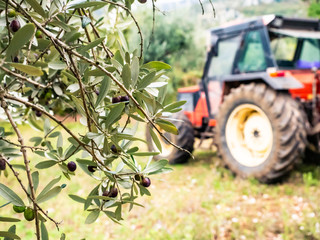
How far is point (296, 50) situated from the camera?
14.9ft

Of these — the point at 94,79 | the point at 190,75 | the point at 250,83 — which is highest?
the point at 94,79

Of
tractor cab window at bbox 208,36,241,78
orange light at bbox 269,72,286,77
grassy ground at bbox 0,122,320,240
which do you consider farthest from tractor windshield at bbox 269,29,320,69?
grassy ground at bbox 0,122,320,240

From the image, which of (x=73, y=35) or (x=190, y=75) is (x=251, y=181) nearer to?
(x=73, y=35)

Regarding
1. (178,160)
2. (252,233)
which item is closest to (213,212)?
(252,233)

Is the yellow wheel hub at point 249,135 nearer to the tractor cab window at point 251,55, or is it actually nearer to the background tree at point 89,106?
the tractor cab window at point 251,55

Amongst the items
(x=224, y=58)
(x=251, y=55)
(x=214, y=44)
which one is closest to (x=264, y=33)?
(x=251, y=55)

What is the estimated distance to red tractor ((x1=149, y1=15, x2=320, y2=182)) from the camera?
3553 mm

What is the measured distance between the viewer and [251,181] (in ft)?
12.5

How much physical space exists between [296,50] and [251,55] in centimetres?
73

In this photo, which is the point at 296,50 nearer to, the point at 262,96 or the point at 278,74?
the point at 278,74

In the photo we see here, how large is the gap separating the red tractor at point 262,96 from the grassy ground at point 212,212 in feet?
0.86

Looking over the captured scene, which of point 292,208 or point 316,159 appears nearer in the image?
point 292,208

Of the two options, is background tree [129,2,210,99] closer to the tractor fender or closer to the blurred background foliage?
the blurred background foliage

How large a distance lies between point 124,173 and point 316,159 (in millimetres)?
3772
